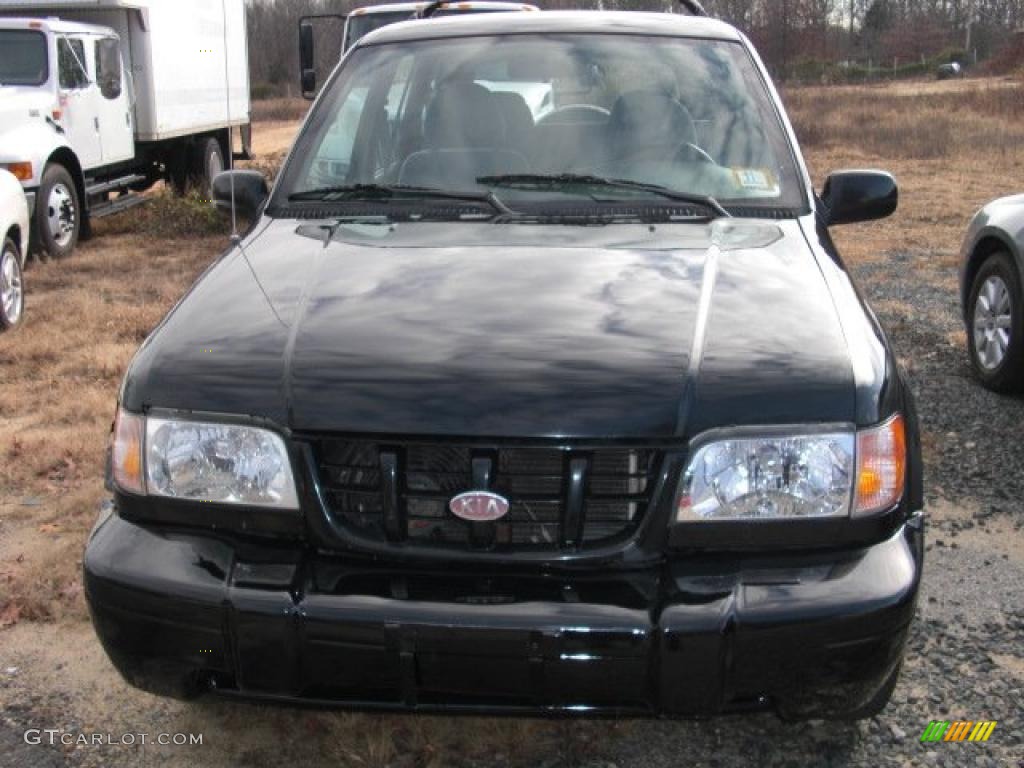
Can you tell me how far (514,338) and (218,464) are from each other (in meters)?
0.66

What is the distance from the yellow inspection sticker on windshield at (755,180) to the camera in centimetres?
324

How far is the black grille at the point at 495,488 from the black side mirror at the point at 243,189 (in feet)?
5.83

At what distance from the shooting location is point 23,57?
33.9 feet

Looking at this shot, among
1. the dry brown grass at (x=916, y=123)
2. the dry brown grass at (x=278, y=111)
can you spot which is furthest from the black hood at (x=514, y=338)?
the dry brown grass at (x=278, y=111)

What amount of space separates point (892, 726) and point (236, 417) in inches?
69.9

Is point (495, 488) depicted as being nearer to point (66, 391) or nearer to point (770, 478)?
point (770, 478)

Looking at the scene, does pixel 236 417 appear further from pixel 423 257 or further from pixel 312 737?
pixel 312 737

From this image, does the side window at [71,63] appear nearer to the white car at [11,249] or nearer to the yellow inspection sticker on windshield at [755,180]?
the white car at [11,249]

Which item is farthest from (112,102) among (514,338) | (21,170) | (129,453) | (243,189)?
(514,338)

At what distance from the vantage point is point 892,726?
2.75m

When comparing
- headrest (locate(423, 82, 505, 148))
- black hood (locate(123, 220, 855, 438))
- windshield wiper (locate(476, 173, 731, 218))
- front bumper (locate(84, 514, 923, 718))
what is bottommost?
front bumper (locate(84, 514, 923, 718))

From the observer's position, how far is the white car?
6.93 meters

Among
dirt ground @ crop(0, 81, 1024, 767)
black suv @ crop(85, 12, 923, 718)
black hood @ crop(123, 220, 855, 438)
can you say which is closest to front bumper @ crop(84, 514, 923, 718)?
black suv @ crop(85, 12, 923, 718)

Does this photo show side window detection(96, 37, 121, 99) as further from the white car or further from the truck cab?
the white car
